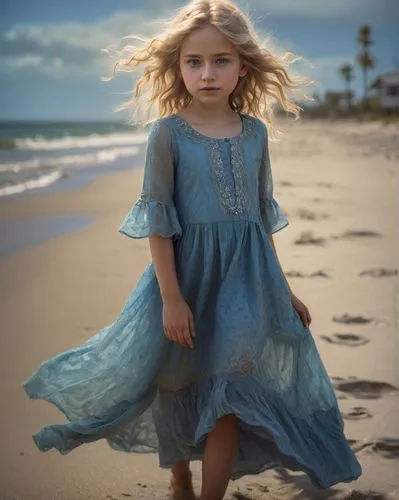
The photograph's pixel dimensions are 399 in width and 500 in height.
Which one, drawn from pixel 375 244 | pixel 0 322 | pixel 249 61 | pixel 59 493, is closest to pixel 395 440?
pixel 59 493

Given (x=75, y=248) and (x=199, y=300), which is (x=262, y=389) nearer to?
(x=199, y=300)

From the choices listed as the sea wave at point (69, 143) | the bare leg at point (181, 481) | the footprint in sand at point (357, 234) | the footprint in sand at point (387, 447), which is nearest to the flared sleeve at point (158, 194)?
the bare leg at point (181, 481)

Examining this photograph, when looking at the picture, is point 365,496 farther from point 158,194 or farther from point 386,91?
point 386,91

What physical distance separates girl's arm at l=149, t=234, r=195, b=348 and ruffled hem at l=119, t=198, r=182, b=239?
2cm

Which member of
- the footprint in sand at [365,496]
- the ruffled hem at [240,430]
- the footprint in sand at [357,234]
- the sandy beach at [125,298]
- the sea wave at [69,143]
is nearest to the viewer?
the ruffled hem at [240,430]

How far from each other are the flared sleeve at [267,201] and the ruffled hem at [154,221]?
11.9 inches

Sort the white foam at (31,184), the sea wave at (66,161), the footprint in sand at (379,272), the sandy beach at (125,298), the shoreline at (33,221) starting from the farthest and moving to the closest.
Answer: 1. the sea wave at (66,161)
2. the white foam at (31,184)
3. the shoreline at (33,221)
4. the footprint in sand at (379,272)
5. the sandy beach at (125,298)

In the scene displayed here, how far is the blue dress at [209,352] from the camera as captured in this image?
7.19 feet

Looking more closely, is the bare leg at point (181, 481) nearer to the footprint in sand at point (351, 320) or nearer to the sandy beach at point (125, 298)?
the sandy beach at point (125, 298)

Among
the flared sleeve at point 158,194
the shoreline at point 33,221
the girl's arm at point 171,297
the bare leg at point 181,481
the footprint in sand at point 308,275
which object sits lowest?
the bare leg at point 181,481

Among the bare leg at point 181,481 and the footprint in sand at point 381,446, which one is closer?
the bare leg at point 181,481

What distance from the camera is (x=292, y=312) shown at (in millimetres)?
2322

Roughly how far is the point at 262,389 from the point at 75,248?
3.33 metres

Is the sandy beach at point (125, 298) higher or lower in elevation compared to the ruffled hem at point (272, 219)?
lower
